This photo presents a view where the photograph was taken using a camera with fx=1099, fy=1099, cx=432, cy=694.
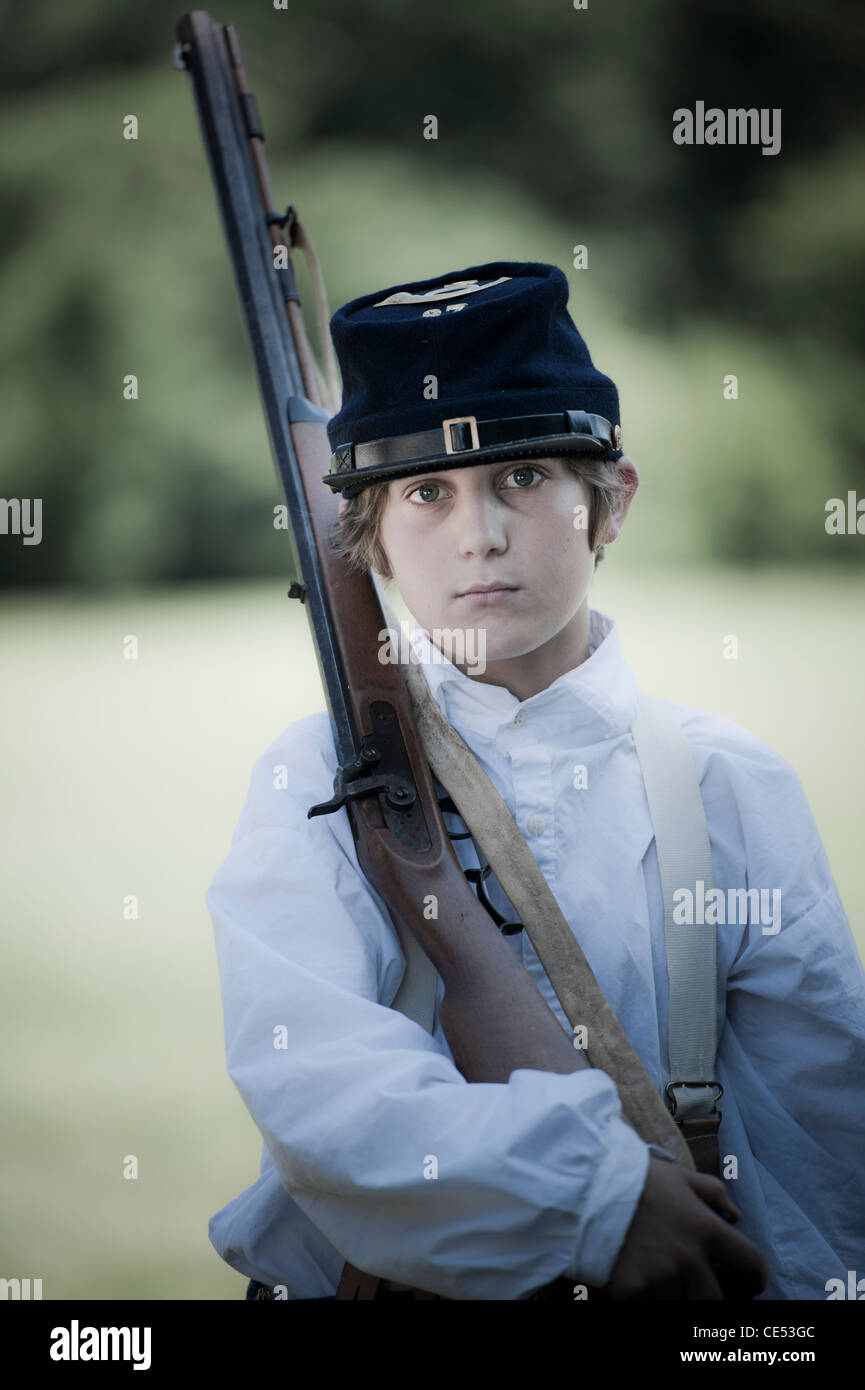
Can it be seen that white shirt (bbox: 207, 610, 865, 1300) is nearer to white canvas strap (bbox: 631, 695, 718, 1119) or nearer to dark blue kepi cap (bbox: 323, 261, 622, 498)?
white canvas strap (bbox: 631, 695, 718, 1119)

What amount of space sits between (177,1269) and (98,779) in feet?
4.14

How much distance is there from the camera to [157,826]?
2488mm

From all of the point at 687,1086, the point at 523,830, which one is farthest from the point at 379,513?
the point at 687,1086

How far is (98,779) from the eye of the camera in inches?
102

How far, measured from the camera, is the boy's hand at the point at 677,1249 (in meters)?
0.78

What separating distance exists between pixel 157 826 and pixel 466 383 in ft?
5.65

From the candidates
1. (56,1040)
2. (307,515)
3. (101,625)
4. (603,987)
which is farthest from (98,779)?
(603,987)

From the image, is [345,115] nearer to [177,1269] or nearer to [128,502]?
[128,502]

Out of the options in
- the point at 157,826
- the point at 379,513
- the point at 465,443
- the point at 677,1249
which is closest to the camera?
the point at 677,1249

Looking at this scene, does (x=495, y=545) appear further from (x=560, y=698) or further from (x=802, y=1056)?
(x=802, y=1056)

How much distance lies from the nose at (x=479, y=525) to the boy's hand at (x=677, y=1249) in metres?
0.53

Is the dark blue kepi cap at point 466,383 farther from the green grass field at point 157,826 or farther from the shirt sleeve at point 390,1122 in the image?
the green grass field at point 157,826

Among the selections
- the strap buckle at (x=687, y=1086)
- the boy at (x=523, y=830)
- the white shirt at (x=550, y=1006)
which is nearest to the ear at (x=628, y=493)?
the boy at (x=523, y=830)

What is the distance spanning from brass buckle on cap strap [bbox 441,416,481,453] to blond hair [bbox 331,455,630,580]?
100 mm
